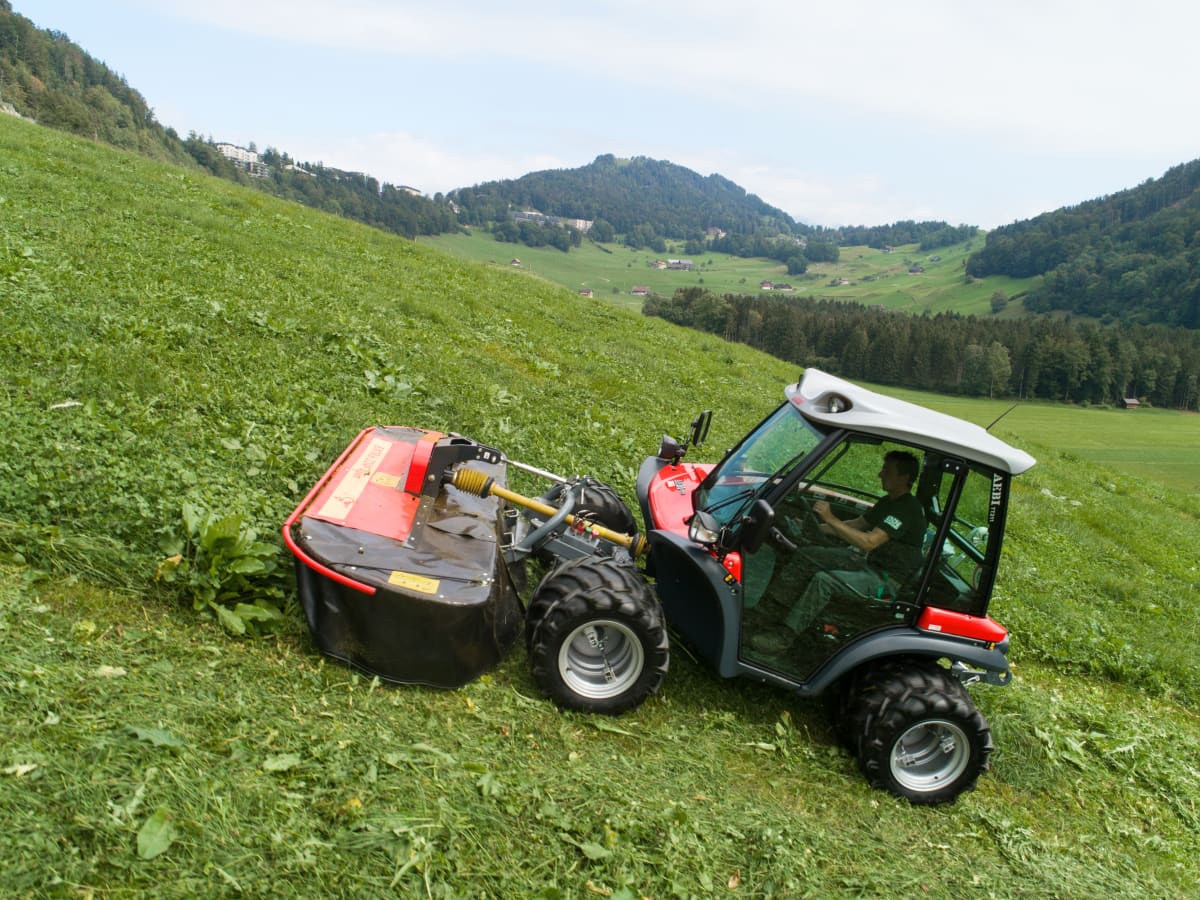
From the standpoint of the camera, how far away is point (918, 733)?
523 cm

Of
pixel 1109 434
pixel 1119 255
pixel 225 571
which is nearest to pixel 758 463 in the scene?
pixel 225 571

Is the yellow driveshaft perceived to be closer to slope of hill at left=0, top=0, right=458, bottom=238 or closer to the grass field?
slope of hill at left=0, top=0, right=458, bottom=238

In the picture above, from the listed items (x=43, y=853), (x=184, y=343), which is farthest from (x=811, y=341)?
(x=43, y=853)

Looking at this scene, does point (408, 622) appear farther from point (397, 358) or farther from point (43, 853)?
point (397, 358)

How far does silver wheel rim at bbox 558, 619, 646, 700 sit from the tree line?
166 feet

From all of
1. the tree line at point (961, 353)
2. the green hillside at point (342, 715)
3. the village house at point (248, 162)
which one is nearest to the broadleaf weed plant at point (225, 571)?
the green hillside at point (342, 715)

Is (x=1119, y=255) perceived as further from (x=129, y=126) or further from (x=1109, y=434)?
(x=129, y=126)

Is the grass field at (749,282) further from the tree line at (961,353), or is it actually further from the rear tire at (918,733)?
the rear tire at (918,733)

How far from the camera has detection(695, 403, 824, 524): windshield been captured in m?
5.08

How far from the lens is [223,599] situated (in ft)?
15.6

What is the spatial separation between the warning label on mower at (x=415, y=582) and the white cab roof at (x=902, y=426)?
8.78 feet

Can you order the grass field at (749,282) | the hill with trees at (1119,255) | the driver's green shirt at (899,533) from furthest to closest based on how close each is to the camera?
the grass field at (749,282) < the hill with trees at (1119,255) < the driver's green shirt at (899,533)

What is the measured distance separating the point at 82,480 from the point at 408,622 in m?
2.54

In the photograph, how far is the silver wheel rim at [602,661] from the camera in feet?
16.4
